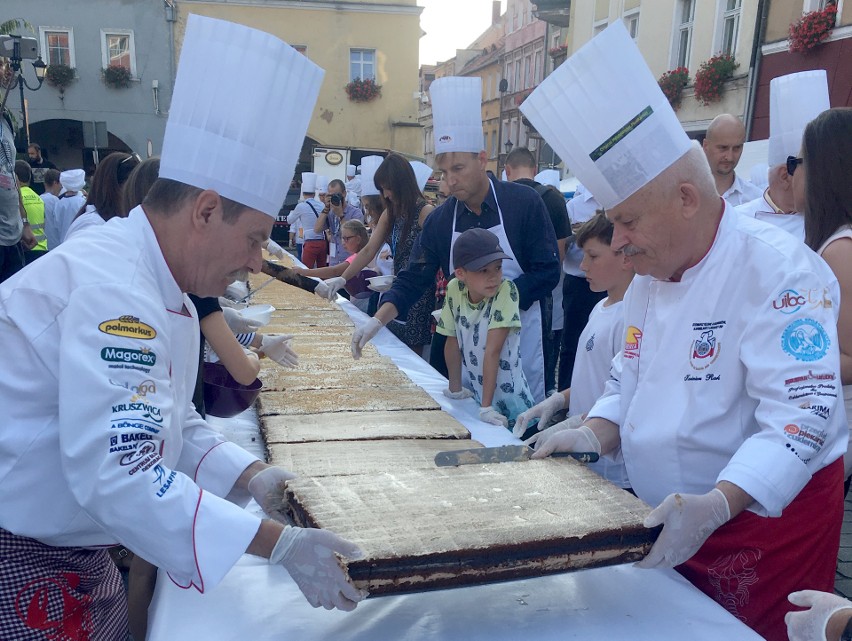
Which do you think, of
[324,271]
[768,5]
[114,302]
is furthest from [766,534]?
[768,5]

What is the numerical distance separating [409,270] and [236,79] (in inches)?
75.8

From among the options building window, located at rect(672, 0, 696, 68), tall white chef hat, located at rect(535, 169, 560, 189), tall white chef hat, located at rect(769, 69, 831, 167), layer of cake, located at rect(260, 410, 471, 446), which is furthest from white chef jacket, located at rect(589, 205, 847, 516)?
building window, located at rect(672, 0, 696, 68)

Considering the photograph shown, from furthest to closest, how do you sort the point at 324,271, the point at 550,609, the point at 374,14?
the point at 374,14 → the point at 324,271 → the point at 550,609

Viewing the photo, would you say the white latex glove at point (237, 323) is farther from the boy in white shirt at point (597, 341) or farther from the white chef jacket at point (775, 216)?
the white chef jacket at point (775, 216)

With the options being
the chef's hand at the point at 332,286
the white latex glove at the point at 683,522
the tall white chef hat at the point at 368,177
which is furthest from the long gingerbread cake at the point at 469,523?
the tall white chef hat at the point at 368,177

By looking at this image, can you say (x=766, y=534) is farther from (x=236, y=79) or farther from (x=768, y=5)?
(x=768, y=5)

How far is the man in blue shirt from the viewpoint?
8.92 ft

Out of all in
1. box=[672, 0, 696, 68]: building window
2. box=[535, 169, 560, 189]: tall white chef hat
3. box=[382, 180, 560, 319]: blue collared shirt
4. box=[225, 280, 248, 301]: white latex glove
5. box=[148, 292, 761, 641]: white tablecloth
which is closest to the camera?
box=[148, 292, 761, 641]: white tablecloth

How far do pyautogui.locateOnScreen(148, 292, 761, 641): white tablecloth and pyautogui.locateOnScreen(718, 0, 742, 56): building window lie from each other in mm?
11462

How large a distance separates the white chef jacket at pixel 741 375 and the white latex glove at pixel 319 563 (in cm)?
64

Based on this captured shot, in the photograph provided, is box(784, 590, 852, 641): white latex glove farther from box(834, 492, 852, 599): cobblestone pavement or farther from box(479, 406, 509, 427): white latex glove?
box(834, 492, 852, 599): cobblestone pavement

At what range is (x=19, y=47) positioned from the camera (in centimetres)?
712

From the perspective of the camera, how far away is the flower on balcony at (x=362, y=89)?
19.9 metres

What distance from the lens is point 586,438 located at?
4.84 feet
